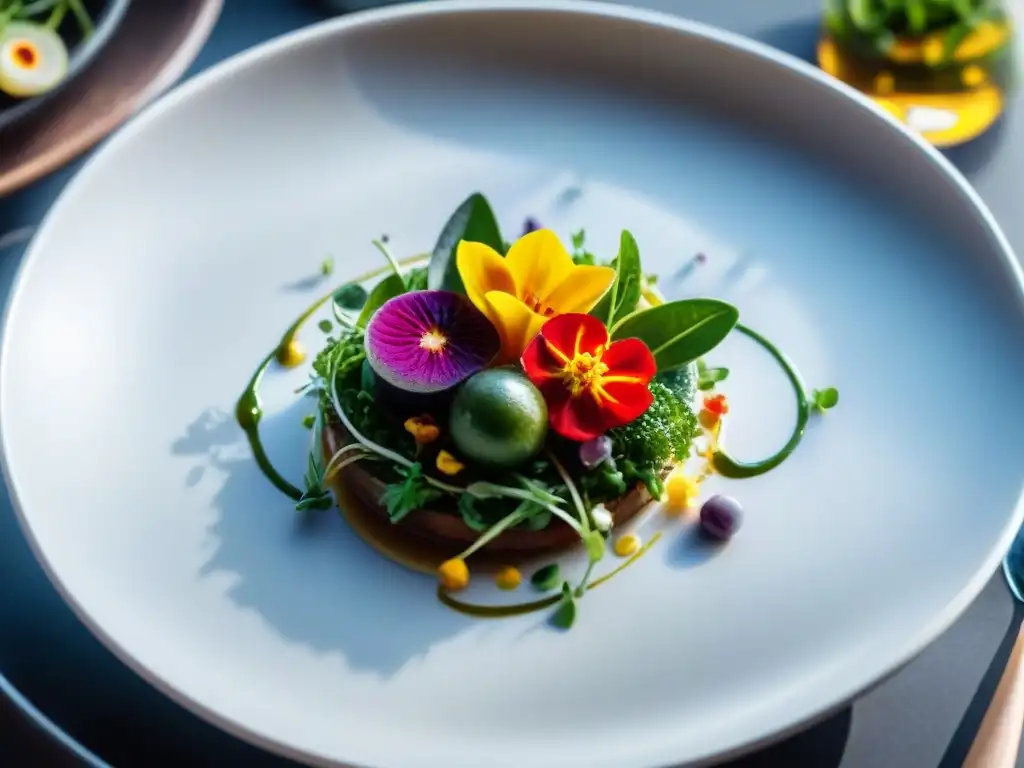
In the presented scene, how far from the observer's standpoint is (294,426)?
4.85 ft

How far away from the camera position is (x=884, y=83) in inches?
70.5

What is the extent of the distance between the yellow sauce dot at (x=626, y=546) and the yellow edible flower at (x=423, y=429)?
27cm

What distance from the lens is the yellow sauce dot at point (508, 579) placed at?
1.32 meters

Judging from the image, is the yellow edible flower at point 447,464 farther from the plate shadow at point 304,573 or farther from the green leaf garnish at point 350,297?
the green leaf garnish at point 350,297

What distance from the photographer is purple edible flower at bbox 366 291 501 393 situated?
1.32m

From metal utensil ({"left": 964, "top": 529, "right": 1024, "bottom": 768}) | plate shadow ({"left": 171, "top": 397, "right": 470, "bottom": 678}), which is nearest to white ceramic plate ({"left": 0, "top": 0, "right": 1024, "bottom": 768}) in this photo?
plate shadow ({"left": 171, "top": 397, "right": 470, "bottom": 678})

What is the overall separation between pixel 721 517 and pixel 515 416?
0.98 feet

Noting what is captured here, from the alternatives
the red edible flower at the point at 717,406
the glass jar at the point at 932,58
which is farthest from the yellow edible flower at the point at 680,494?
the glass jar at the point at 932,58

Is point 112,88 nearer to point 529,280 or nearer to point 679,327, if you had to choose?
point 529,280

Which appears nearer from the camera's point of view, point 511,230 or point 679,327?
point 679,327

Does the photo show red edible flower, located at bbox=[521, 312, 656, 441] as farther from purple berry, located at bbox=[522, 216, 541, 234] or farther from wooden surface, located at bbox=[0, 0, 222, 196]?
wooden surface, located at bbox=[0, 0, 222, 196]

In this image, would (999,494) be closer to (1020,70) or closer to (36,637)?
(1020,70)

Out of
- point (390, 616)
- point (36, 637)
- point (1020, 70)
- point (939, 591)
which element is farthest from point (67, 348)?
point (1020, 70)

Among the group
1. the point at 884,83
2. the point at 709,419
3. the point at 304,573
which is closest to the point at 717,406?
the point at 709,419
